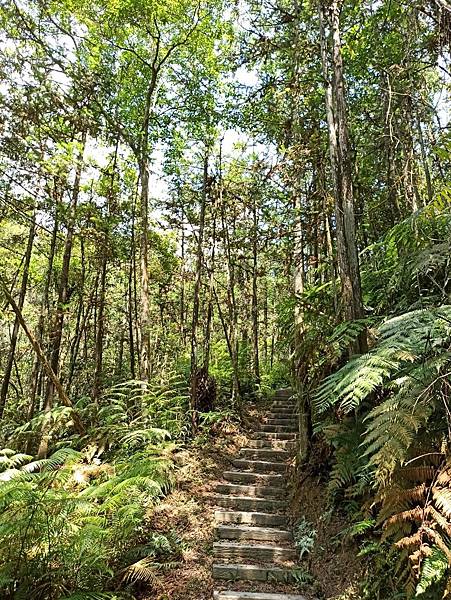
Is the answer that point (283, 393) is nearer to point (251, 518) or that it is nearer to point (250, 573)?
point (251, 518)

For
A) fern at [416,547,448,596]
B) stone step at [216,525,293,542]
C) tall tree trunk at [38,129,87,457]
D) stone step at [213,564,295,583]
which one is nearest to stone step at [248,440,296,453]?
stone step at [216,525,293,542]

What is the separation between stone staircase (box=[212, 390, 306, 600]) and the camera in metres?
4.52

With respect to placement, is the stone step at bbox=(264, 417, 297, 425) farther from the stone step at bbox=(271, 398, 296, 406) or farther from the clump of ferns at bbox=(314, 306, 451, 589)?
the clump of ferns at bbox=(314, 306, 451, 589)

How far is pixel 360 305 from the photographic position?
425cm

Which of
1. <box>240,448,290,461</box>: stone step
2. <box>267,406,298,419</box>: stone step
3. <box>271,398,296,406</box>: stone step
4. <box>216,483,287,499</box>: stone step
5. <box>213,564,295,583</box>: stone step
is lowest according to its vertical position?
<box>213,564,295,583</box>: stone step

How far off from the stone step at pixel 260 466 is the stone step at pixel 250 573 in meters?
2.26

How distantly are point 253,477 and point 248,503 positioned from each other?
27.1 inches

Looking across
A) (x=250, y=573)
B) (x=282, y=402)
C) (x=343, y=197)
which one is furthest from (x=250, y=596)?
(x=282, y=402)

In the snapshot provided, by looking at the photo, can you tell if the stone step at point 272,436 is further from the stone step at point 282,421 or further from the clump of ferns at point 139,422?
the clump of ferns at point 139,422

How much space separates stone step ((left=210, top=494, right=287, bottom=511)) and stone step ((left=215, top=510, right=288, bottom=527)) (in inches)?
7.3

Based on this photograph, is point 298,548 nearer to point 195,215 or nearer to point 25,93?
point 195,215

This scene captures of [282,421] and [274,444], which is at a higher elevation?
[282,421]

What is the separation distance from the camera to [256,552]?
4863 millimetres

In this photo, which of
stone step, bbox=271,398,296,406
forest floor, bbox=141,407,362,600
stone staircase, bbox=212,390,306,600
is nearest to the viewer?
forest floor, bbox=141,407,362,600
